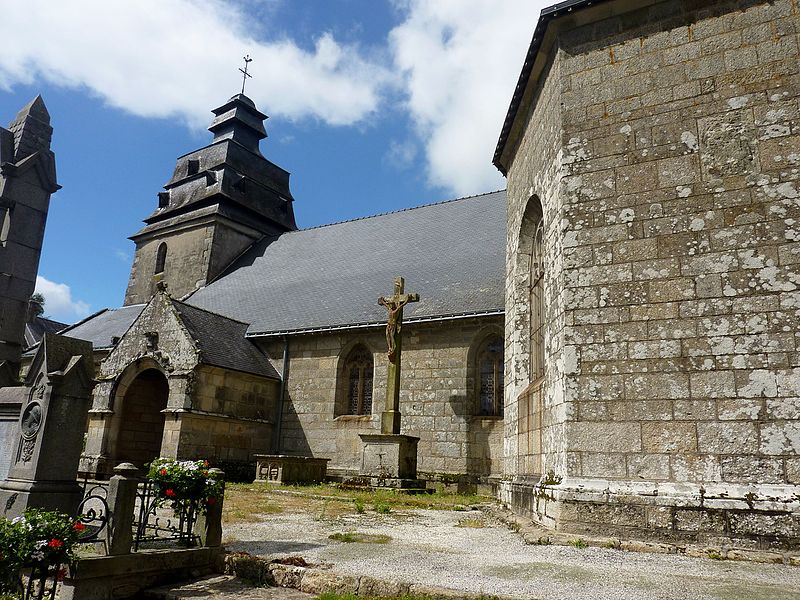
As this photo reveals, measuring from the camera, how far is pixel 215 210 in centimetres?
2270

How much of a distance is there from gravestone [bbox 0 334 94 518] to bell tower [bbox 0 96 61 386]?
1020 cm

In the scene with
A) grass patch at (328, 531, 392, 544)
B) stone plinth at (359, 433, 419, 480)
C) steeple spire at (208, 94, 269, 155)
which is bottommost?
grass patch at (328, 531, 392, 544)

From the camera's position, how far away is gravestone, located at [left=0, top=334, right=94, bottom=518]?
213 inches

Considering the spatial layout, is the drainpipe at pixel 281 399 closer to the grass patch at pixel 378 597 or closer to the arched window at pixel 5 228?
the arched window at pixel 5 228

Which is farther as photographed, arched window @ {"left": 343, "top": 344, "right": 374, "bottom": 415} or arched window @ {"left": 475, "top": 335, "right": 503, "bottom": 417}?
arched window @ {"left": 343, "top": 344, "right": 374, "bottom": 415}

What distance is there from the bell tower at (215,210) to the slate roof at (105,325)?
4.16 ft

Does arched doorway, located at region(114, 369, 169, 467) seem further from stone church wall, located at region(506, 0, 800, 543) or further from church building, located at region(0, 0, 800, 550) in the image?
stone church wall, located at region(506, 0, 800, 543)

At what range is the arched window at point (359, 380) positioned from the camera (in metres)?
15.1

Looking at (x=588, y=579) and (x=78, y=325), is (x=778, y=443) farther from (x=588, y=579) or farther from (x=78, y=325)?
(x=78, y=325)

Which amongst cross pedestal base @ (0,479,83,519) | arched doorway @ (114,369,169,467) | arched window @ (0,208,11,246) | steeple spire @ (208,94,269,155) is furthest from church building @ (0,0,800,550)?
steeple spire @ (208,94,269,155)

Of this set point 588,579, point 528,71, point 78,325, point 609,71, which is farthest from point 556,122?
point 78,325

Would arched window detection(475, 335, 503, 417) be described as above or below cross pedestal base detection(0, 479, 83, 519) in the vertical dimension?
above

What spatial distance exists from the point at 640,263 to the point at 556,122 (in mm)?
2178

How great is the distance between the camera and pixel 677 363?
18.8 feet
